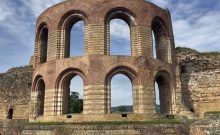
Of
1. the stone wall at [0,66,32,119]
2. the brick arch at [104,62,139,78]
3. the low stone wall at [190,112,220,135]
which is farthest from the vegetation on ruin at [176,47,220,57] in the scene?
the stone wall at [0,66,32,119]

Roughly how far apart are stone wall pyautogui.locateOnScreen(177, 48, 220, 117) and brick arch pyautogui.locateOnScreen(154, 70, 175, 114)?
0.85 m

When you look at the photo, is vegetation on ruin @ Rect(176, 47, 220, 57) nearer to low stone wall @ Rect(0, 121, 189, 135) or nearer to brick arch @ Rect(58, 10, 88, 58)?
low stone wall @ Rect(0, 121, 189, 135)

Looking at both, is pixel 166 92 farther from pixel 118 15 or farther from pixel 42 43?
pixel 42 43

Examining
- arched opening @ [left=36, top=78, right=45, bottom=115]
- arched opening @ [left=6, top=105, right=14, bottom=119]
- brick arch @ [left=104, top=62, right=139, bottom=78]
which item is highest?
brick arch @ [left=104, top=62, right=139, bottom=78]

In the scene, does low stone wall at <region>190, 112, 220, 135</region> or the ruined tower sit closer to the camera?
low stone wall at <region>190, 112, 220, 135</region>

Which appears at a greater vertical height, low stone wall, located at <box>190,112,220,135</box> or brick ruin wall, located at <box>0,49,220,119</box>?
brick ruin wall, located at <box>0,49,220,119</box>

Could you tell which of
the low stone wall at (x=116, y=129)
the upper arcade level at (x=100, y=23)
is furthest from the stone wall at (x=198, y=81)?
the low stone wall at (x=116, y=129)

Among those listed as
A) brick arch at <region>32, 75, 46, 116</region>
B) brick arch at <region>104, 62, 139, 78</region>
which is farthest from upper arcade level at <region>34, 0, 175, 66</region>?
brick arch at <region>32, 75, 46, 116</region>

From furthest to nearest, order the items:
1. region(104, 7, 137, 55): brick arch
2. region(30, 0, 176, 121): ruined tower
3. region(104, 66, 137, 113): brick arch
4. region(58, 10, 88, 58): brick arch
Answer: region(58, 10, 88, 58): brick arch < region(104, 7, 137, 55): brick arch < region(30, 0, 176, 121): ruined tower < region(104, 66, 137, 113): brick arch

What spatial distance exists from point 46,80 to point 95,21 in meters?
5.72

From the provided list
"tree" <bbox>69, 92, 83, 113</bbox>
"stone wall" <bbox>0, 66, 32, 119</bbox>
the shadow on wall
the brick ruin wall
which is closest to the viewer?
the brick ruin wall

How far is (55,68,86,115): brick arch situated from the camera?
19.2m

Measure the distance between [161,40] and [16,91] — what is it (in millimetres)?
15688

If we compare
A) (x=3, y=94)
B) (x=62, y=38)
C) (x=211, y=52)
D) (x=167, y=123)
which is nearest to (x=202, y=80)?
(x=211, y=52)
